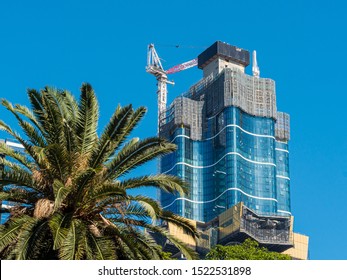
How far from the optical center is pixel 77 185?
111 ft

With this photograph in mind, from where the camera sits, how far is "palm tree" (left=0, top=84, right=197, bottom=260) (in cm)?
3316

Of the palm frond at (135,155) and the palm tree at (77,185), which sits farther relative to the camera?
the palm frond at (135,155)

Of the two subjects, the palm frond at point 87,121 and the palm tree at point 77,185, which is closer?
the palm tree at point 77,185

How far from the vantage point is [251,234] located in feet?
645

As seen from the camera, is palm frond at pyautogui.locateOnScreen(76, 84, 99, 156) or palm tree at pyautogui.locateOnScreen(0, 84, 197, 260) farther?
palm frond at pyautogui.locateOnScreen(76, 84, 99, 156)

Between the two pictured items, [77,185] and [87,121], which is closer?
[77,185]

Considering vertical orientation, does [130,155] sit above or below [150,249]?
above

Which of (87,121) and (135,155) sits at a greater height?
(87,121)

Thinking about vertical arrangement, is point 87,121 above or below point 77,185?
above

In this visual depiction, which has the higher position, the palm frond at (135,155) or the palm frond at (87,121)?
the palm frond at (87,121)

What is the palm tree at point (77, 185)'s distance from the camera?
109 feet

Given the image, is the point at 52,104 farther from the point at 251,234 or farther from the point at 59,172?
the point at 251,234
